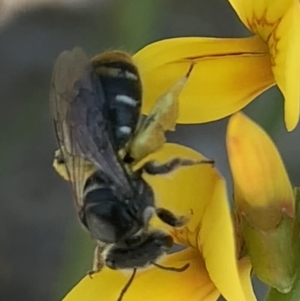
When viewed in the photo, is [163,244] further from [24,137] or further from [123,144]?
[24,137]

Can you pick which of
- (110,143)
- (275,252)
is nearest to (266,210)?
(275,252)

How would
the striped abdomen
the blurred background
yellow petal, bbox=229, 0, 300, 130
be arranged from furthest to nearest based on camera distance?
the blurred background < the striped abdomen < yellow petal, bbox=229, 0, 300, 130

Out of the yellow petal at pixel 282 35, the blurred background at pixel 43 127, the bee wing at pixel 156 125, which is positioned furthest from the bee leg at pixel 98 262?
the blurred background at pixel 43 127

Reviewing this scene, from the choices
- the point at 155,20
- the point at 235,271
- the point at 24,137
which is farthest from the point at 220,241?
the point at 24,137

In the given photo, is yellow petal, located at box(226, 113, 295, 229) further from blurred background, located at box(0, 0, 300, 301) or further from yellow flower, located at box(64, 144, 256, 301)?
blurred background, located at box(0, 0, 300, 301)

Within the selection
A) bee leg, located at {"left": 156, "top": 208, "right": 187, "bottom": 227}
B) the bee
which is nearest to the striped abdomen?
the bee

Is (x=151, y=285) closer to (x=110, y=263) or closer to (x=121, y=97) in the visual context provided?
(x=110, y=263)
